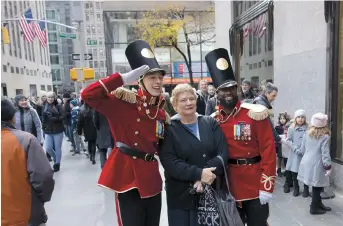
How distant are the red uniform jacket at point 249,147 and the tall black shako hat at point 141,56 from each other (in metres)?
0.80

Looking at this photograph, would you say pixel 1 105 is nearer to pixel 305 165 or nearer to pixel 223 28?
pixel 305 165

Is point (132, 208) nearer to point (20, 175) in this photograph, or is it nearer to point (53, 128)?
point (20, 175)

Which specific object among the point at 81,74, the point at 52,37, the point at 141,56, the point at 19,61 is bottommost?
the point at 141,56

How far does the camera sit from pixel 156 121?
2555 mm

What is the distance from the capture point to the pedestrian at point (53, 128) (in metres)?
7.15

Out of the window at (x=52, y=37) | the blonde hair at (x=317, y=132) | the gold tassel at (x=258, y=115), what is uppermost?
the window at (x=52, y=37)

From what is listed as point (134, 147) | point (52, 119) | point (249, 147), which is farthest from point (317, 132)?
point (52, 119)

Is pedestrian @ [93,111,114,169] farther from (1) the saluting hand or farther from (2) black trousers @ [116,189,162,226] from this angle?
(1) the saluting hand

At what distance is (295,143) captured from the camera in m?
5.00

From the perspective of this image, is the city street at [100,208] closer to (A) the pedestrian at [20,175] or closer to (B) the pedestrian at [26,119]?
(B) the pedestrian at [26,119]

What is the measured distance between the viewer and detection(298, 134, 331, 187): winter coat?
4.26 m

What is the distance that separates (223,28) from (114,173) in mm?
10345

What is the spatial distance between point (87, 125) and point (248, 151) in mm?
5485

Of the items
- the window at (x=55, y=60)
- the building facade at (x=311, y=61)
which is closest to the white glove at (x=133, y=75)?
the building facade at (x=311, y=61)
